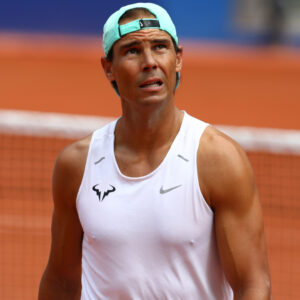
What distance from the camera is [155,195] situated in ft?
10.4

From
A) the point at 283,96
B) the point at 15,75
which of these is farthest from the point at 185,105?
the point at 15,75

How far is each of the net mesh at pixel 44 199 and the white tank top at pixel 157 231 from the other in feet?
15.5

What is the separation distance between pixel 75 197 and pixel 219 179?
2.43ft

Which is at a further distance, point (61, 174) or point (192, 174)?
point (61, 174)

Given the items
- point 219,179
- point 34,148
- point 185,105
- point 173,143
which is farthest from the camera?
point 185,105

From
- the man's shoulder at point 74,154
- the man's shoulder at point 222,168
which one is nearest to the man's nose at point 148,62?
the man's shoulder at point 222,168

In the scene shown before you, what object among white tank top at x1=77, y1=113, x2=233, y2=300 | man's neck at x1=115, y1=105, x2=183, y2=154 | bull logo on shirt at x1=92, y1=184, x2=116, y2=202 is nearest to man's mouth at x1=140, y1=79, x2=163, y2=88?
man's neck at x1=115, y1=105, x2=183, y2=154

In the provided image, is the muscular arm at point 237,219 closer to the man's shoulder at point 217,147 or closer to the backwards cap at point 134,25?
the man's shoulder at point 217,147

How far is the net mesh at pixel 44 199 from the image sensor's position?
8.17 meters

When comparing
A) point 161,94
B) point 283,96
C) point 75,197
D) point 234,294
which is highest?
point 161,94

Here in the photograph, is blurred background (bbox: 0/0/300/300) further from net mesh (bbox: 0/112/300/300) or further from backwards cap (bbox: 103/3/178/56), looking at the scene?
backwards cap (bbox: 103/3/178/56)

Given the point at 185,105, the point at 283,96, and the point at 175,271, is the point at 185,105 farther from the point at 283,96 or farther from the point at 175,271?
the point at 175,271

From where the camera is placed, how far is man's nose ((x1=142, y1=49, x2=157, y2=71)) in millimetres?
3203

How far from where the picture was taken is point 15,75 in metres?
19.1
